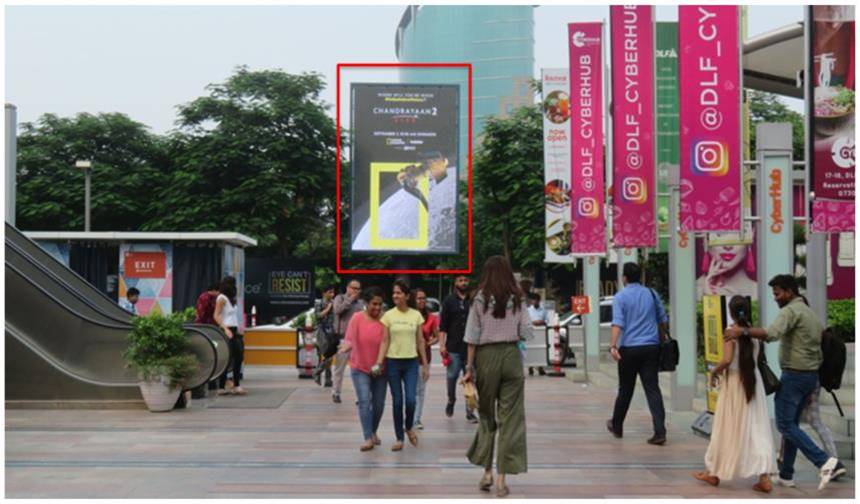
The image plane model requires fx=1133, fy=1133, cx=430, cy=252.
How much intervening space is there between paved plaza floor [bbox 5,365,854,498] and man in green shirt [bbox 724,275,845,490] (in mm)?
254

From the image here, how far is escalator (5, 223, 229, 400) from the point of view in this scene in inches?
542

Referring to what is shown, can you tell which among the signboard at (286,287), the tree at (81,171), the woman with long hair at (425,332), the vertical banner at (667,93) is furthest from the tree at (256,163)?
the woman with long hair at (425,332)

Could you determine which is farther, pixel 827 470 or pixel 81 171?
pixel 81 171

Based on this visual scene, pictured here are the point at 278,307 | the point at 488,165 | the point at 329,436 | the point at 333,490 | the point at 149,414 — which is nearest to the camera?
the point at 333,490

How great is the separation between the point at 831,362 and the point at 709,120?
13.7 ft

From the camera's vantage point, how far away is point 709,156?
11.9 metres

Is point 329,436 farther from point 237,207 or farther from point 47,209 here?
point 47,209

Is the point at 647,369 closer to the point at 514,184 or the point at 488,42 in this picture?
the point at 514,184

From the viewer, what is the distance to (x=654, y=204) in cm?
1498

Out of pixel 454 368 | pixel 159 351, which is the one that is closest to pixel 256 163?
pixel 159 351

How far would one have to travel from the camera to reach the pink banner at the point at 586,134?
64.2 feet

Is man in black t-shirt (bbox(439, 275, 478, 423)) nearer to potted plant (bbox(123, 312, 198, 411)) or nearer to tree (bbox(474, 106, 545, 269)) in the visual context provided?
potted plant (bbox(123, 312, 198, 411))

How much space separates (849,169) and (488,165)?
30951mm

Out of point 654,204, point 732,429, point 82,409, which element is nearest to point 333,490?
point 732,429
